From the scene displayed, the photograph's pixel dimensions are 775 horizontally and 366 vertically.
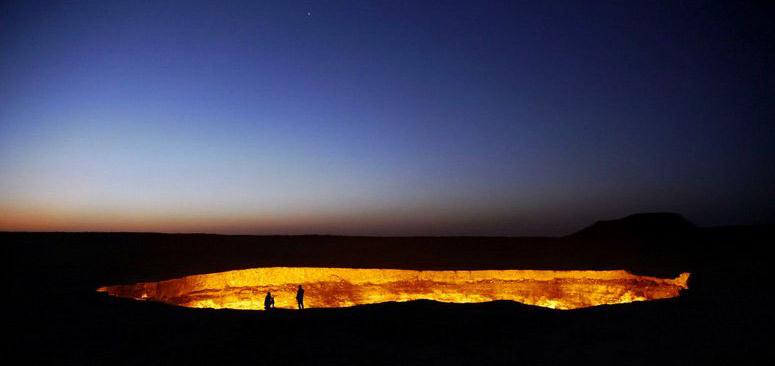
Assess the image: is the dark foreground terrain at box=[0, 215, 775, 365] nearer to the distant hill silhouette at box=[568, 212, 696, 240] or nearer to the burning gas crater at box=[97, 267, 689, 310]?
the burning gas crater at box=[97, 267, 689, 310]

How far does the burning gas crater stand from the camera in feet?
48.3

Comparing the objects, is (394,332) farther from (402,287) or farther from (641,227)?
(641,227)

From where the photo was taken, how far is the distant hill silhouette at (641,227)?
42394 mm

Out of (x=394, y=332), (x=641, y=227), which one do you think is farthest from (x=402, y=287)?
(x=641, y=227)

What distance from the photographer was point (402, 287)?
16297mm

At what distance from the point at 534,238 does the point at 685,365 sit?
1256 inches

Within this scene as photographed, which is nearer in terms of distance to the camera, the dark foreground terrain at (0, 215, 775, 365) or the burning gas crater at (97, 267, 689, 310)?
the dark foreground terrain at (0, 215, 775, 365)

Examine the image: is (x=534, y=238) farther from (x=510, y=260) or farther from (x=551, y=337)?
(x=551, y=337)

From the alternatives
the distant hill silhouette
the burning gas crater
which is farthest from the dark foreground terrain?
the distant hill silhouette

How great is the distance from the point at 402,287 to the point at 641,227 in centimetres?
3789

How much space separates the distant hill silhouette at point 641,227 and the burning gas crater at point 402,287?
28.4 metres

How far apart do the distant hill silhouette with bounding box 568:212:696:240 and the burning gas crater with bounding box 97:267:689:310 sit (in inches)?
1119

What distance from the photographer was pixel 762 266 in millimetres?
21125

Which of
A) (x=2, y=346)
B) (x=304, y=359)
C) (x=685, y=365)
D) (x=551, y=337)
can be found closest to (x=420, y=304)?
(x=551, y=337)
